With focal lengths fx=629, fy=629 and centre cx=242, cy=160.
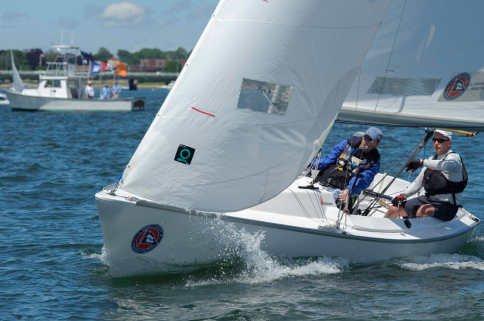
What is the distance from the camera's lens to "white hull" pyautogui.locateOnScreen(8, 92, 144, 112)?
34.6 metres

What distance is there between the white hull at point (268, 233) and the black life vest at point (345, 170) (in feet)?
1.80

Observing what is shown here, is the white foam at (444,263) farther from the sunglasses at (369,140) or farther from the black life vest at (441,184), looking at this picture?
the sunglasses at (369,140)

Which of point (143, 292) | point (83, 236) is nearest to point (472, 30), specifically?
point (143, 292)

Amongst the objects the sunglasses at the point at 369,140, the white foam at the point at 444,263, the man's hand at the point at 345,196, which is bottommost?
the white foam at the point at 444,263

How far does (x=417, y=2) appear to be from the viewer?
703 centimetres

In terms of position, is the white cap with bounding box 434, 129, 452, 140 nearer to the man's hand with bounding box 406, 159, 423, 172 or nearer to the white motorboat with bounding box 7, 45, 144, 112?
the man's hand with bounding box 406, 159, 423, 172

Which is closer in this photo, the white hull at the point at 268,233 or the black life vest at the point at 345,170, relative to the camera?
the white hull at the point at 268,233

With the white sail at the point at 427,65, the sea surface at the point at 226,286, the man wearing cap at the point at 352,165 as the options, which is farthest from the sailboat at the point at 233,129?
the man wearing cap at the point at 352,165

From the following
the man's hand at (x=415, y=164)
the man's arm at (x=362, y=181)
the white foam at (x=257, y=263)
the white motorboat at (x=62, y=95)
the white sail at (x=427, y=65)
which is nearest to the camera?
the white foam at (x=257, y=263)

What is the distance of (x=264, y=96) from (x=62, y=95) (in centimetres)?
3127

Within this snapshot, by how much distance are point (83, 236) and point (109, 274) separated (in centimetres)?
184

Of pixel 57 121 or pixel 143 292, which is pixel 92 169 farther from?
pixel 57 121

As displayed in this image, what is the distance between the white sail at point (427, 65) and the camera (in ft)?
23.1

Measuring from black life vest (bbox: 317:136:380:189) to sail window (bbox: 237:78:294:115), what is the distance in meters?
1.85
